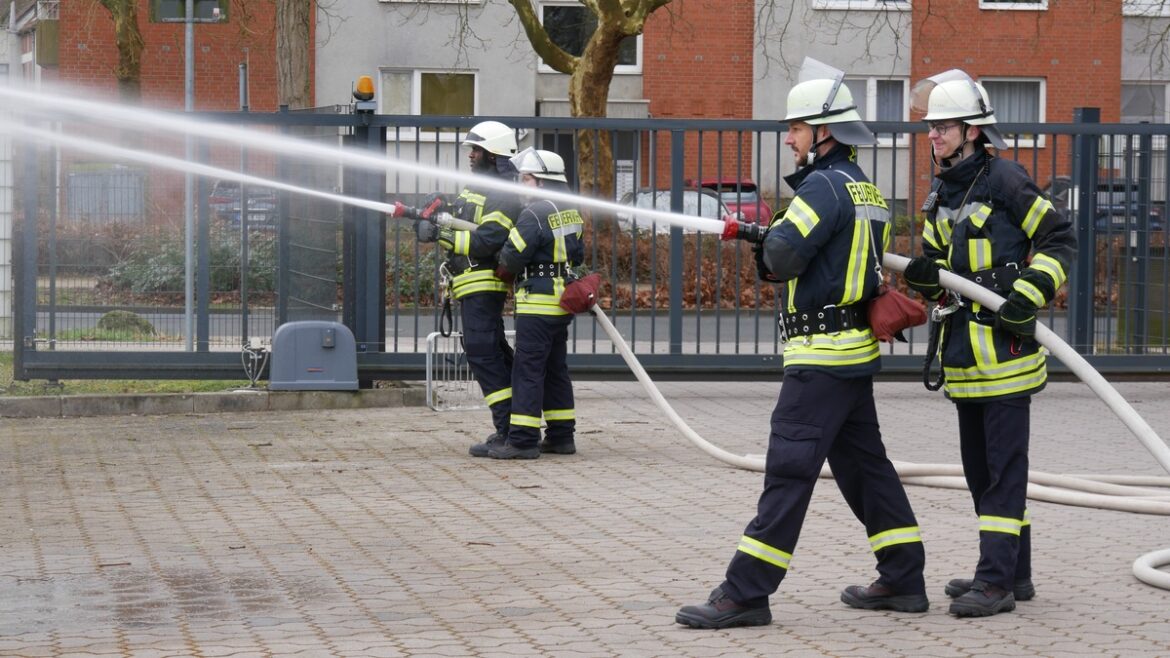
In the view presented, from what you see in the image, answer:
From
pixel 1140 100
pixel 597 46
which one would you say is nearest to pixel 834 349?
pixel 597 46

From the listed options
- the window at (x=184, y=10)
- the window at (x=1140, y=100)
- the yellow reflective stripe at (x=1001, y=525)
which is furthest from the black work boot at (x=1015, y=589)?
the window at (x=1140, y=100)

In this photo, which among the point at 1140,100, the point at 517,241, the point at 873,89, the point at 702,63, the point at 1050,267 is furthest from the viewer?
the point at 1140,100

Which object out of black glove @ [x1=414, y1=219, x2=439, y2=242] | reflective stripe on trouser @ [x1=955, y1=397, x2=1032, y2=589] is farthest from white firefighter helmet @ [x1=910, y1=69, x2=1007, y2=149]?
black glove @ [x1=414, y1=219, x2=439, y2=242]

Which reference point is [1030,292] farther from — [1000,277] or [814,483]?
[814,483]

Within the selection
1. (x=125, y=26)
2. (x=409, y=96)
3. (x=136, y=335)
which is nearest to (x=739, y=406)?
(x=136, y=335)

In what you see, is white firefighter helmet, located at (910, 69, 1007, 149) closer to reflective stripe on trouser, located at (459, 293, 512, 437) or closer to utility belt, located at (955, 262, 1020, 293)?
utility belt, located at (955, 262, 1020, 293)

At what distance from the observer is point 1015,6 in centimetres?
3469

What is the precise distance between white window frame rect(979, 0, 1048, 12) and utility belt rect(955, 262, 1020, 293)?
100 feet

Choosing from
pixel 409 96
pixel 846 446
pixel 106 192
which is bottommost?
pixel 846 446

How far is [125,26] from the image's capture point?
24.8m

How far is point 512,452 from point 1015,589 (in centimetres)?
420

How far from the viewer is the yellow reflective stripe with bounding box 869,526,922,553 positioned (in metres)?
5.75

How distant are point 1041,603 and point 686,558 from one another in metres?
1.51

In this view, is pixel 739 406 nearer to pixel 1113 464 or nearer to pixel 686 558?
pixel 1113 464
